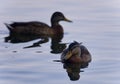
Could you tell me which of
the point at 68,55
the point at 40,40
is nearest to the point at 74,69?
the point at 68,55

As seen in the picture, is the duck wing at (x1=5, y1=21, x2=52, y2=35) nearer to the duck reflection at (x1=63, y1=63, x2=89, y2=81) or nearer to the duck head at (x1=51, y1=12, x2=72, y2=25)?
the duck head at (x1=51, y1=12, x2=72, y2=25)

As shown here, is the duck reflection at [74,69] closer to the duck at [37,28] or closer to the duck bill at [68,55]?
the duck bill at [68,55]

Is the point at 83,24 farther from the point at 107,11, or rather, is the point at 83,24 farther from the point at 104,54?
the point at 104,54

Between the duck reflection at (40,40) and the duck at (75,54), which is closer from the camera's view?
the duck at (75,54)

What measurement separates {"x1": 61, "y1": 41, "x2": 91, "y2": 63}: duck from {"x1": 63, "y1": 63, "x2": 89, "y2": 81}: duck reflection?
0.16 meters

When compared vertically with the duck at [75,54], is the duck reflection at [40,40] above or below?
below

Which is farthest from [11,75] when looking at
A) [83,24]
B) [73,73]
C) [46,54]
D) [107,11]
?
[107,11]

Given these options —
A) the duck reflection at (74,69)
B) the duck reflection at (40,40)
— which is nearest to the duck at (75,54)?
the duck reflection at (74,69)

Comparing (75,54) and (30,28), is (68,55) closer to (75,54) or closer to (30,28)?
(75,54)

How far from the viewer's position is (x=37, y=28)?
21.6 m

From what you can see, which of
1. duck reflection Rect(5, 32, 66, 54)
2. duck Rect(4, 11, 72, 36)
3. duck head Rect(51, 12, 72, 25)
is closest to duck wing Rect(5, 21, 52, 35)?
duck Rect(4, 11, 72, 36)

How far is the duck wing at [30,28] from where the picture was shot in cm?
2123

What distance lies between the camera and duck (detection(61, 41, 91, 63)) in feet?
54.3

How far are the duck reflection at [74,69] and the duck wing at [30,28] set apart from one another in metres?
4.78
